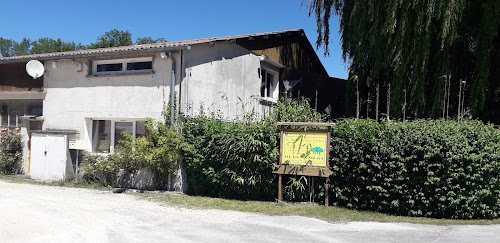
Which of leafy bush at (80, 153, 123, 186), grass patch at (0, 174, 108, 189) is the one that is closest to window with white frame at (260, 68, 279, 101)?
leafy bush at (80, 153, 123, 186)

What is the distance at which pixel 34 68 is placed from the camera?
41.5 feet

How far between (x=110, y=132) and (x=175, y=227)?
6128mm

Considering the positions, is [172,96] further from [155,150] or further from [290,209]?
[290,209]

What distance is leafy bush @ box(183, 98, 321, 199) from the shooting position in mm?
9438

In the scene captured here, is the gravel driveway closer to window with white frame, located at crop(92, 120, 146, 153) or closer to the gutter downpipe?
the gutter downpipe

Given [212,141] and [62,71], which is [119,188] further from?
[62,71]

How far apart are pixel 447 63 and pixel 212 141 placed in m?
6.91

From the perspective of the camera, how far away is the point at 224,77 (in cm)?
1291

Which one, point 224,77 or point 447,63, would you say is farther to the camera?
point 224,77

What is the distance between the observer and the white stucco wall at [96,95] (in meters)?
11.2

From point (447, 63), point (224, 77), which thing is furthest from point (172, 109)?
point (447, 63)

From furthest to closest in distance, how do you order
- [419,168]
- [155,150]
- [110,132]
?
[110,132] → [155,150] → [419,168]

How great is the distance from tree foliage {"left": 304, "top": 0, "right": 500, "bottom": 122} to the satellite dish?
1050cm

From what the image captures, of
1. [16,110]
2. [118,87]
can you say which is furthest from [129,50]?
[16,110]
